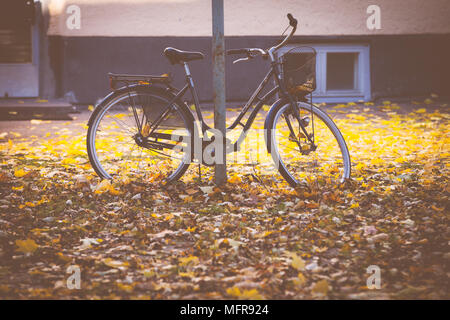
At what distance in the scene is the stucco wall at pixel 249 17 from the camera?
8.45 m

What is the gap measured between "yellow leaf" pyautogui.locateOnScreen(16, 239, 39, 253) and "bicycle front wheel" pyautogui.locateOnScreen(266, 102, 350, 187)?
170 cm

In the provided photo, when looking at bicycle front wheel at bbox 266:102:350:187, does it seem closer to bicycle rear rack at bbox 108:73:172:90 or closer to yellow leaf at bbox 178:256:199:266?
bicycle rear rack at bbox 108:73:172:90

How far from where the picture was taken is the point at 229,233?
3168mm

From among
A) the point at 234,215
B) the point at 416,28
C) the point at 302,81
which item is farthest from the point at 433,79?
the point at 234,215

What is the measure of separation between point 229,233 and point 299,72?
4.44ft

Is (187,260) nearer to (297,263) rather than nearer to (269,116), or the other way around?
(297,263)

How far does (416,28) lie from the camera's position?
9250 mm

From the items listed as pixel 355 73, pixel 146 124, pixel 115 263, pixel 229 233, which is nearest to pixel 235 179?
pixel 146 124

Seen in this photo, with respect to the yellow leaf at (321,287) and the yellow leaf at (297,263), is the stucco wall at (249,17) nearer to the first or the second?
the yellow leaf at (297,263)

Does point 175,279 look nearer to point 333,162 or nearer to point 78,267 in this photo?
point 78,267

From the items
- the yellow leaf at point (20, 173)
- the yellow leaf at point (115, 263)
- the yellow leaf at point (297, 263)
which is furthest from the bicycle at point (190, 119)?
the yellow leaf at point (115, 263)

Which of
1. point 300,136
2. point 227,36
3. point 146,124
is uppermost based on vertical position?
point 227,36

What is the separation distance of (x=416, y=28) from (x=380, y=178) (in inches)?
231
